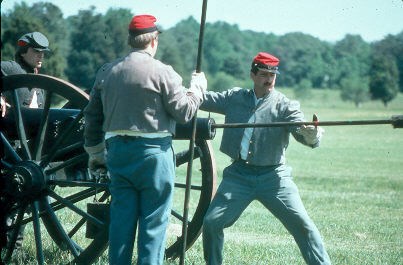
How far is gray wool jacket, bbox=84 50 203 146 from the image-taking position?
4336 millimetres

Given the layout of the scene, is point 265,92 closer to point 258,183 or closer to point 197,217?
point 258,183

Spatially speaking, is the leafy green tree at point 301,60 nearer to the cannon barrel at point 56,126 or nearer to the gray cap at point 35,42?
the gray cap at point 35,42

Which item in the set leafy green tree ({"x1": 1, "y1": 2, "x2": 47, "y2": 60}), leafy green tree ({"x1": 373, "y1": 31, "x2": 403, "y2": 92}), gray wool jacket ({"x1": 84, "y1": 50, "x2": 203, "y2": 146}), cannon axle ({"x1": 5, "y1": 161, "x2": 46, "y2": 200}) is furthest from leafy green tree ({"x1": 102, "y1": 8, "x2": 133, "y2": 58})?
gray wool jacket ({"x1": 84, "y1": 50, "x2": 203, "y2": 146})

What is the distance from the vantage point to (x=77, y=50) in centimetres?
5888

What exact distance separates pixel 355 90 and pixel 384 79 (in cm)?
698

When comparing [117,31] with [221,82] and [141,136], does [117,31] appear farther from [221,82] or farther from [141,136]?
[141,136]

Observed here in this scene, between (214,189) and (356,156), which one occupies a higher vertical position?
(214,189)

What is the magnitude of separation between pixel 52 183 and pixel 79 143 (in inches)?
14.5

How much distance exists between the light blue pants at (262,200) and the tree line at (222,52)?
39.0 m

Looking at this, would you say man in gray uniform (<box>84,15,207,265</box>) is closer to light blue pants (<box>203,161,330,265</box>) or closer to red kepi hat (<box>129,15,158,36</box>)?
red kepi hat (<box>129,15,158,36</box>)

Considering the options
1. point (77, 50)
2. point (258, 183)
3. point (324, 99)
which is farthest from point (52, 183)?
point (324, 99)

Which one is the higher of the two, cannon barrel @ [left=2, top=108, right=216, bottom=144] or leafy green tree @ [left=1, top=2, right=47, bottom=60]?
leafy green tree @ [left=1, top=2, right=47, bottom=60]

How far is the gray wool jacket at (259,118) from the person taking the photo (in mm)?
5371

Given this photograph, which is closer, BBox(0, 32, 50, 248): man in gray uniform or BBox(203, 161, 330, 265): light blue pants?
BBox(203, 161, 330, 265): light blue pants
